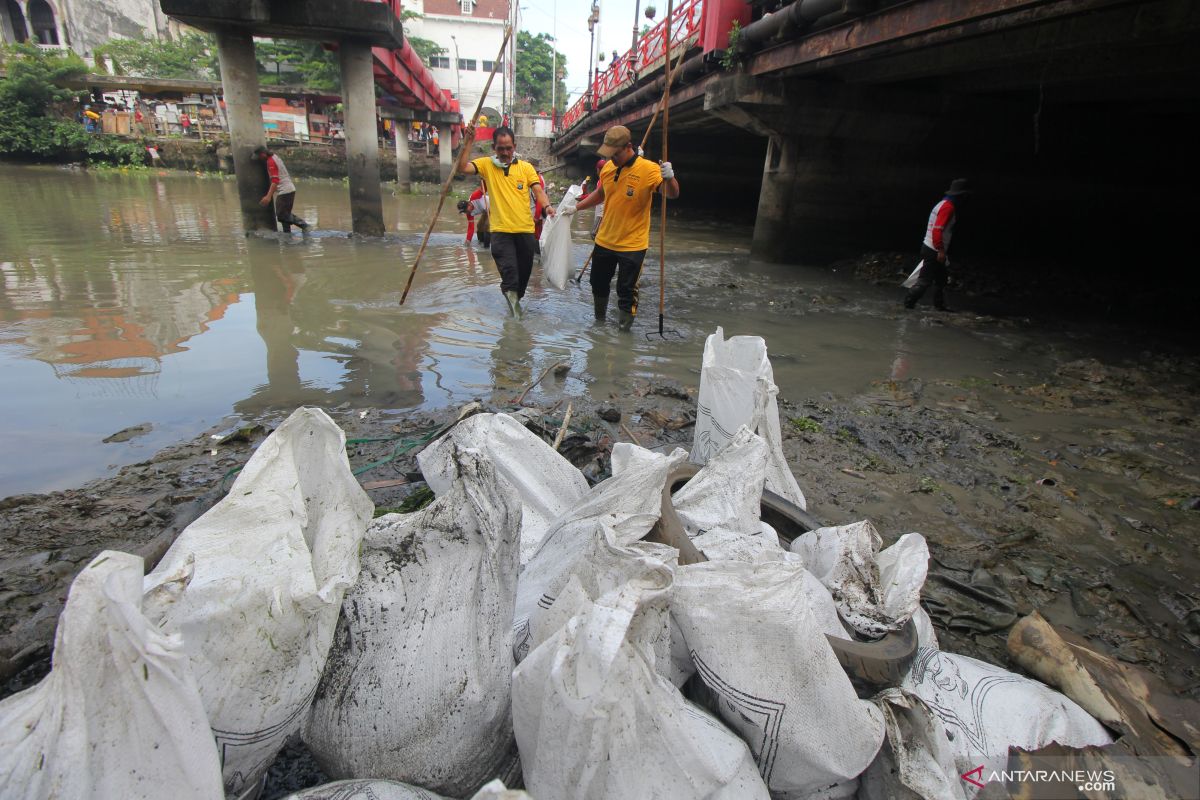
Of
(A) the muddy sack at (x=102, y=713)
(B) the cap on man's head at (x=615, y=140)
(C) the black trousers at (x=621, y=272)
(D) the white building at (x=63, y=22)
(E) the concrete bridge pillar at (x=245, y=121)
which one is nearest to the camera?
(A) the muddy sack at (x=102, y=713)

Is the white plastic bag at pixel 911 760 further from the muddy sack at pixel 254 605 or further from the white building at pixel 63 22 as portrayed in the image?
the white building at pixel 63 22

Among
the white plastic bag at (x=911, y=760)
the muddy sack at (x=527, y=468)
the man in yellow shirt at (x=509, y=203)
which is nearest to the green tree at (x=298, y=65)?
the man in yellow shirt at (x=509, y=203)

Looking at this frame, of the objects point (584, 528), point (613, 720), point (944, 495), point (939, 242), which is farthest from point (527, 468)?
point (939, 242)

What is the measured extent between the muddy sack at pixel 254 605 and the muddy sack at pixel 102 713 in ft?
0.45

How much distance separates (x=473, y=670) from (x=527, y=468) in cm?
85

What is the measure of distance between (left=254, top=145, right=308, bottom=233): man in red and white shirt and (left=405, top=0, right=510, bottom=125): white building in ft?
150

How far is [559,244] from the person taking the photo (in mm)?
6320

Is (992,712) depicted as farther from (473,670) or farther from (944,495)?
(944,495)

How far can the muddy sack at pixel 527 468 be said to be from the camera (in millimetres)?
1958

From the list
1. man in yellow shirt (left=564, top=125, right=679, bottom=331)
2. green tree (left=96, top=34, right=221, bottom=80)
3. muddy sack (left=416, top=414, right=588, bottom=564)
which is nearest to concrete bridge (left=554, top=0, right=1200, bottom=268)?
man in yellow shirt (left=564, top=125, right=679, bottom=331)

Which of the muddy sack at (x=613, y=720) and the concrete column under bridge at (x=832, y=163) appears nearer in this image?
the muddy sack at (x=613, y=720)

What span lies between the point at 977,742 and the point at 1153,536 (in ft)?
6.71

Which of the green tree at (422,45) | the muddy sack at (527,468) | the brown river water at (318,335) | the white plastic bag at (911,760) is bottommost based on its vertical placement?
the brown river water at (318,335)

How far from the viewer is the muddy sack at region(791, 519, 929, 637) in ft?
5.07
